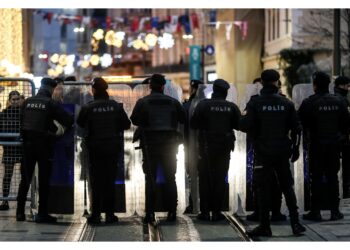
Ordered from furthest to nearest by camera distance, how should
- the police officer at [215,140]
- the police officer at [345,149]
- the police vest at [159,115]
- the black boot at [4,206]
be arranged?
the black boot at [4,206] < the police officer at [345,149] < the police officer at [215,140] < the police vest at [159,115]

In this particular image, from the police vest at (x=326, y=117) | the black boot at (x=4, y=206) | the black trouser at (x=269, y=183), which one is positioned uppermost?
the police vest at (x=326, y=117)

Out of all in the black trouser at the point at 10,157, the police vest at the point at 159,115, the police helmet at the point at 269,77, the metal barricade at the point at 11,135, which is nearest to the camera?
the police helmet at the point at 269,77

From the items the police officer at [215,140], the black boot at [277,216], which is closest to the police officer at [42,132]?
the police officer at [215,140]

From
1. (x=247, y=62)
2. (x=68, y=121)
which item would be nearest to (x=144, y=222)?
(x=68, y=121)

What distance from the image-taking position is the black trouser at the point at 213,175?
463 inches

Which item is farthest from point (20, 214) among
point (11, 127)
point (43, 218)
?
point (11, 127)

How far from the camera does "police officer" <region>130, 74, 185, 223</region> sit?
11469 millimetres

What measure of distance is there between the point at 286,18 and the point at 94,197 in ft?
109

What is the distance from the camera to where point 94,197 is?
459 inches

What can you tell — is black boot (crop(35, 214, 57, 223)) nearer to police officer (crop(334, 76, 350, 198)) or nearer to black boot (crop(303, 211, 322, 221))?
black boot (crop(303, 211, 322, 221))

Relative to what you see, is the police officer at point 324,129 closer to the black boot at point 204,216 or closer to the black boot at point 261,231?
the black boot at point 204,216

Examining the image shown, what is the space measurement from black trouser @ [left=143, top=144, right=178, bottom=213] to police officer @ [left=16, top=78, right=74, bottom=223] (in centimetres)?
109
